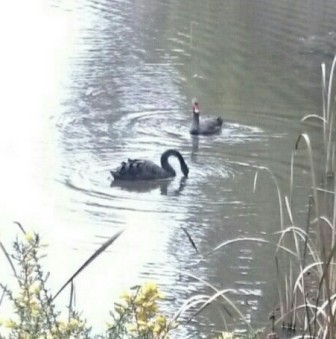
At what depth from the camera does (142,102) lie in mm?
12719

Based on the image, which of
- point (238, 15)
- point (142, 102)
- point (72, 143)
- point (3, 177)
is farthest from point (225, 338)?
point (238, 15)

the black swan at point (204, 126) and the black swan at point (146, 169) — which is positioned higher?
the black swan at point (204, 126)

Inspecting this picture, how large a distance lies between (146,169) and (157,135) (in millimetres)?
1550

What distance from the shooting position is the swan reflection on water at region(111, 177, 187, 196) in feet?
30.8

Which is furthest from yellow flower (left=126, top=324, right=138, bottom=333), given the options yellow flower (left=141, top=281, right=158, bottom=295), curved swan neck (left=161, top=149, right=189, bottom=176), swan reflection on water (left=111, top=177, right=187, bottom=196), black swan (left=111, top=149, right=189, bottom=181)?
curved swan neck (left=161, top=149, right=189, bottom=176)

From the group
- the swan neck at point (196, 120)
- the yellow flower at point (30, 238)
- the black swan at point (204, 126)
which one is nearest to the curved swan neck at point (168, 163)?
the black swan at point (204, 126)

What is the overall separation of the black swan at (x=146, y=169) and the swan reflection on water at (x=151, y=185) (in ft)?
0.12

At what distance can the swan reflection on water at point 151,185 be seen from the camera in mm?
9391

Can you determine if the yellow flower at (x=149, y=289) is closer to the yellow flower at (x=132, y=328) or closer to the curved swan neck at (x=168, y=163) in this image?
the yellow flower at (x=132, y=328)

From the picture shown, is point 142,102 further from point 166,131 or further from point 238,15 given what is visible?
point 238,15

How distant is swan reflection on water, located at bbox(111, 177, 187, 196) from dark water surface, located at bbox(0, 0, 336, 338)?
0.02m

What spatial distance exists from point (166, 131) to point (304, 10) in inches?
378

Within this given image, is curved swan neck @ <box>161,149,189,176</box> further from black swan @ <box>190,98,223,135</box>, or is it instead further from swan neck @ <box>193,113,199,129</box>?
swan neck @ <box>193,113,199,129</box>

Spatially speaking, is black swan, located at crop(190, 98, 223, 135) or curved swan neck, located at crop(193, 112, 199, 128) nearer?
black swan, located at crop(190, 98, 223, 135)
